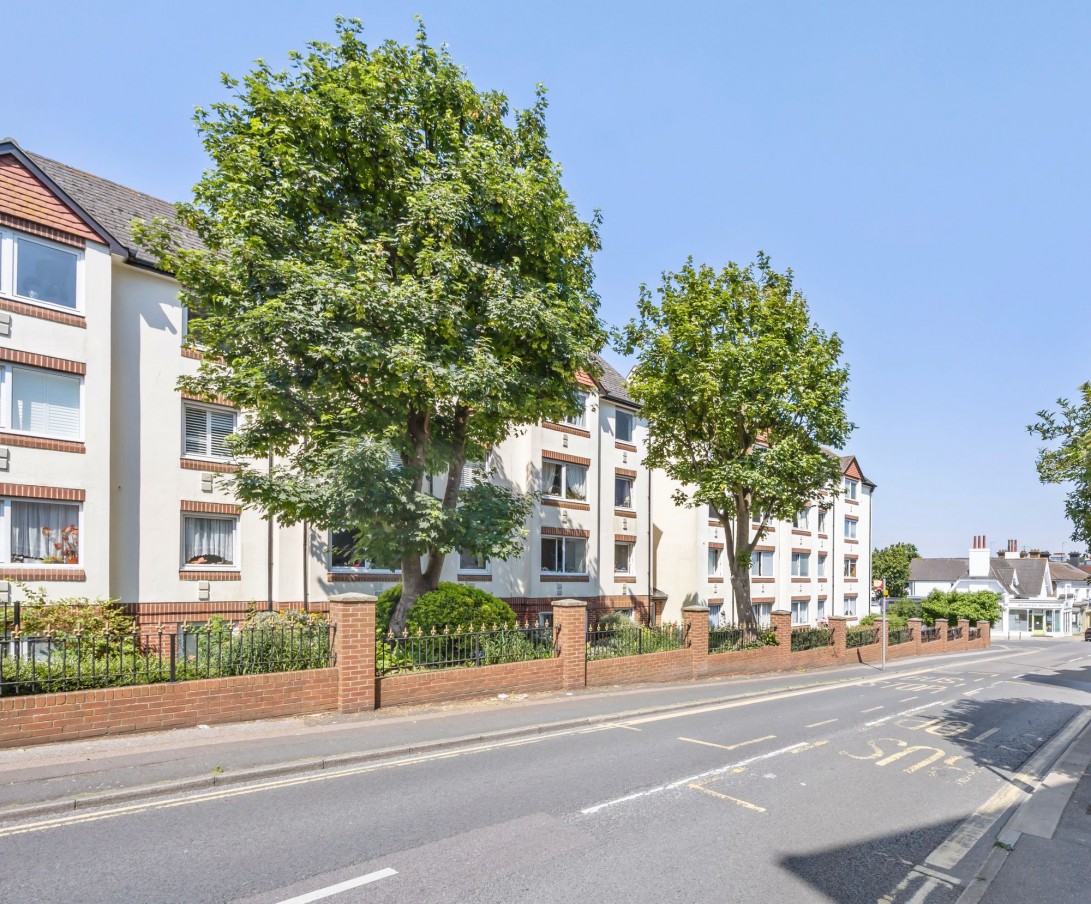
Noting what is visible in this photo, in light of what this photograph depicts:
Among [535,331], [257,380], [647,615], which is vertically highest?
[535,331]

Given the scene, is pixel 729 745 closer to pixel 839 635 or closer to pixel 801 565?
pixel 839 635

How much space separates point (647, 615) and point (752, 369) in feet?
45.1

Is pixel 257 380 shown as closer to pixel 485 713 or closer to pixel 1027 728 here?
pixel 485 713

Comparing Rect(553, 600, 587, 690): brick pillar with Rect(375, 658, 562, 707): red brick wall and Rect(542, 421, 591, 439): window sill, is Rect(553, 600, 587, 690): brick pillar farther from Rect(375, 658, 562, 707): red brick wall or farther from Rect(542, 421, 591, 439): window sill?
Rect(542, 421, 591, 439): window sill

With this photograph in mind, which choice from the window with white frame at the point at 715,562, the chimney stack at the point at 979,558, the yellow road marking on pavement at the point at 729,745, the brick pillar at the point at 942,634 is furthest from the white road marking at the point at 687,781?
the chimney stack at the point at 979,558

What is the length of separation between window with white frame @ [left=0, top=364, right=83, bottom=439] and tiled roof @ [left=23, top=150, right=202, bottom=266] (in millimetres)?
3580

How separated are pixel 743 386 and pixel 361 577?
12.8 meters

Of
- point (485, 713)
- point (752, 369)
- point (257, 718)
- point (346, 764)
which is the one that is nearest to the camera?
point (346, 764)

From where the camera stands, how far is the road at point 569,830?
5543 mm

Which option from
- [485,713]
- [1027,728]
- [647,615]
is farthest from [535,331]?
[647,615]

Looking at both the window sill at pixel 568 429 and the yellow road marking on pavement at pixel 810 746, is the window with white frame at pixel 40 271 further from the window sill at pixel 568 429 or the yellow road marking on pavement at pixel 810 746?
the yellow road marking on pavement at pixel 810 746

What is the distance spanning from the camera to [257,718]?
36.0 feet

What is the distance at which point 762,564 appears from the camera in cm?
4006

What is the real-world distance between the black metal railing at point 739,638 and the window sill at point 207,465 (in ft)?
47.9
